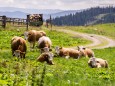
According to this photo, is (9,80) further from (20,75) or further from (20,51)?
(20,51)

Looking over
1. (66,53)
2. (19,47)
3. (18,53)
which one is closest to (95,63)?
(18,53)

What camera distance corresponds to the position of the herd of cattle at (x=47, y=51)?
28.0 m

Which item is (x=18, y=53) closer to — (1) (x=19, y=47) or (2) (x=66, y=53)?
(1) (x=19, y=47)

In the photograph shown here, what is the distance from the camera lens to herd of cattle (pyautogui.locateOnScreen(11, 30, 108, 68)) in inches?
1104

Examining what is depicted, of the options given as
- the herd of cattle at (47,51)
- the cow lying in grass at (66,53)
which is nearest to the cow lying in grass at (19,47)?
the herd of cattle at (47,51)

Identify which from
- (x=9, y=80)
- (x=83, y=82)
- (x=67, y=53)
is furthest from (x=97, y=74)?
(x=67, y=53)

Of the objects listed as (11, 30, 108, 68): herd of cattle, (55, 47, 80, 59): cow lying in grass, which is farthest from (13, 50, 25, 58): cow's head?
(55, 47, 80, 59): cow lying in grass

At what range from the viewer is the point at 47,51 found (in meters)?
31.0

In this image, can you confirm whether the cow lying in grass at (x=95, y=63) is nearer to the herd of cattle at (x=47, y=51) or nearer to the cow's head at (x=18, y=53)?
the herd of cattle at (x=47, y=51)

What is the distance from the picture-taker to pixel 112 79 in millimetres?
18953

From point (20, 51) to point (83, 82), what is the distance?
44.9 ft

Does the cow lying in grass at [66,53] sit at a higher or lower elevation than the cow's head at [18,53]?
lower

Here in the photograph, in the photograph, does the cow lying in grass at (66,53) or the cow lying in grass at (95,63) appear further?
the cow lying in grass at (66,53)

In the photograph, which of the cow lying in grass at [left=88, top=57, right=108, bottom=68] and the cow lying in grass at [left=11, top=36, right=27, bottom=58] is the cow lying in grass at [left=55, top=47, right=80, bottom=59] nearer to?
the cow lying in grass at [left=88, top=57, right=108, bottom=68]
